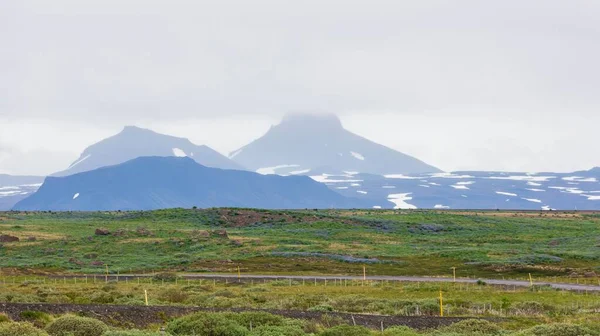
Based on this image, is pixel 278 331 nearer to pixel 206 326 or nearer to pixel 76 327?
pixel 206 326

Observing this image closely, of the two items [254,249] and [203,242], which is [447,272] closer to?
[254,249]

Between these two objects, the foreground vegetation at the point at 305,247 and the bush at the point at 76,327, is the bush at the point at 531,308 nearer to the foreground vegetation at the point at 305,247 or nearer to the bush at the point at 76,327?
the bush at the point at 76,327

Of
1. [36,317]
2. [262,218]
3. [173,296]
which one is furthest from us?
[262,218]

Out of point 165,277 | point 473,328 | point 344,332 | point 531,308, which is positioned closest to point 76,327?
point 344,332

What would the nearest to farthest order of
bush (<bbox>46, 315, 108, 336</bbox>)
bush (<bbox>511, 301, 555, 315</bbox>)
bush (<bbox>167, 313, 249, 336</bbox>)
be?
bush (<bbox>46, 315, 108, 336</bbox>) < bush (<bbox>167, 313, 249, 336</bbox>) < bush (<bbox>511, 301, 555, 315</bbox>)

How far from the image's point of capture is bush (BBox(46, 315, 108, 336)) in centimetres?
2429

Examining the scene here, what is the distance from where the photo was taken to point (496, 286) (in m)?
56.3

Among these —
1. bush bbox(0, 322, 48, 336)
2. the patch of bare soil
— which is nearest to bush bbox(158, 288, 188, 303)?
bush bbox(0, 322, 48, 336)

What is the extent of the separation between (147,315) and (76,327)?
A: 22.5 feet

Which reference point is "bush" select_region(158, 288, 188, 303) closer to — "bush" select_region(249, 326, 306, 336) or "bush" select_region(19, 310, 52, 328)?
"bush" select_region(19, 310, 52, 328)

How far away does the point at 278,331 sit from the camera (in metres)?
26.6

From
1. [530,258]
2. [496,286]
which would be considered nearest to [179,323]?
[496,286]

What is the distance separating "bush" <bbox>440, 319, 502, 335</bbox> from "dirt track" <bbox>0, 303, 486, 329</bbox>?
179 centimetres

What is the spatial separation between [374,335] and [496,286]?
3188cm
